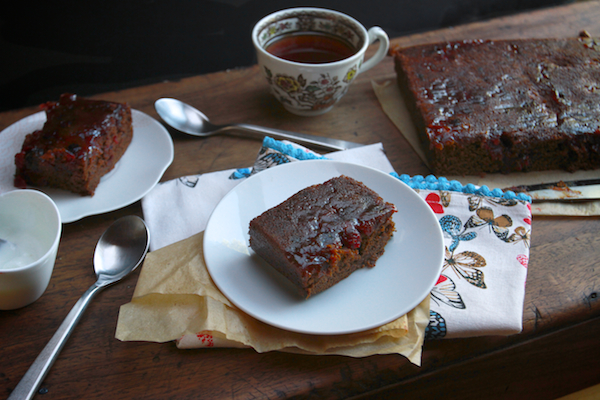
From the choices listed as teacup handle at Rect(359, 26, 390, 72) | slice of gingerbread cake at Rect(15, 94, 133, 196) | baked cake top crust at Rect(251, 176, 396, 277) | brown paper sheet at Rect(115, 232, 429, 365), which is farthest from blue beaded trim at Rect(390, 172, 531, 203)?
slice of gingerbread cake at Rect(15, 94, 133, 196)

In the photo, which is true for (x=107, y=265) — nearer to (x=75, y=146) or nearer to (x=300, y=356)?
(x=75, y=146)

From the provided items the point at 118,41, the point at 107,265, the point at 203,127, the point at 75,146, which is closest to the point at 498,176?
the point at 203,127

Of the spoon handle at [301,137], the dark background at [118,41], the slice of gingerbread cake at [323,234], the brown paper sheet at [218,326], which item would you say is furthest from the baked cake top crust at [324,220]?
the dark background at [118,41]

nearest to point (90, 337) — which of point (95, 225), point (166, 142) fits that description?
point (95, 225)

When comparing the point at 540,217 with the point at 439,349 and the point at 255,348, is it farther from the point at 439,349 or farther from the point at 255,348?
the point at 255,348

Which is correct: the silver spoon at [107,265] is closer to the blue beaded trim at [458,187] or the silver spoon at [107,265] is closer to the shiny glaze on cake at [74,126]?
the shiny glaze on cake at [74,126]
